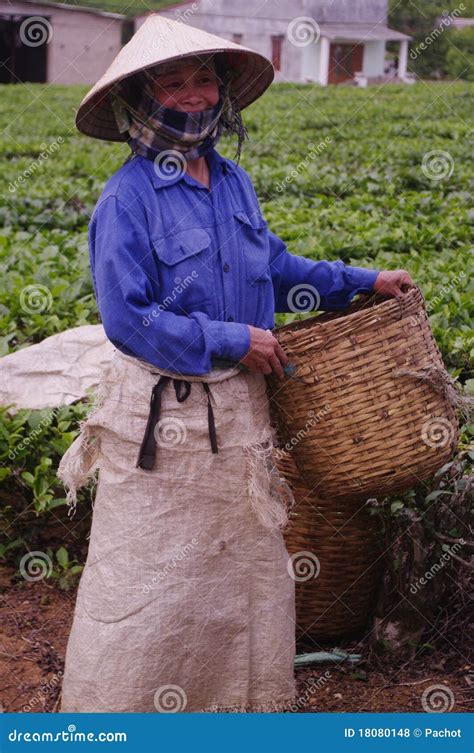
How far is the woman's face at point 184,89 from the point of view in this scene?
256cm

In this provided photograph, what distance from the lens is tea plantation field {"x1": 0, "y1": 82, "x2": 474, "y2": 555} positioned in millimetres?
4023

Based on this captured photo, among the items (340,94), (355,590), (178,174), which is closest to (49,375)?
(355,590)

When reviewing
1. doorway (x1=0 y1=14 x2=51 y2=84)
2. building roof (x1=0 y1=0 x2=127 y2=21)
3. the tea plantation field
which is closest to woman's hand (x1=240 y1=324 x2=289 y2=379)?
the tea plantation field

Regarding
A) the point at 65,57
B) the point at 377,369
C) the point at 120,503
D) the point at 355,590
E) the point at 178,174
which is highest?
the point at 178,174

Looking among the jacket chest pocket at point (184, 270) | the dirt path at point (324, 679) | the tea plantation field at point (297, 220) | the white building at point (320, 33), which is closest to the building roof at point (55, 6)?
the white building at point (320, 33)

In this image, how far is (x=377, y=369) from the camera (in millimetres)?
2582

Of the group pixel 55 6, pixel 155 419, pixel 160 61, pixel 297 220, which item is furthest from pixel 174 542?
pixel 55 6

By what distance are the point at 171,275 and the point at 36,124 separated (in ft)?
55.2

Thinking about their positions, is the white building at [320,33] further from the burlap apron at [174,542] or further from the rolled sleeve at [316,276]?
the burlap apron at [174,542]

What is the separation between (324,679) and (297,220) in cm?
397

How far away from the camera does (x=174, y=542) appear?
2.68 meters

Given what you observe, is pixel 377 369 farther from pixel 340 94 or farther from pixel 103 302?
pixel 340 94

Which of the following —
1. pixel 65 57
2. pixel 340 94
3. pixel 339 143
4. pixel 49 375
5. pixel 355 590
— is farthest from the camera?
pixel 65 57

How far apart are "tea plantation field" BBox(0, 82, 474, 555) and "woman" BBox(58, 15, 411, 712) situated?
113cm
